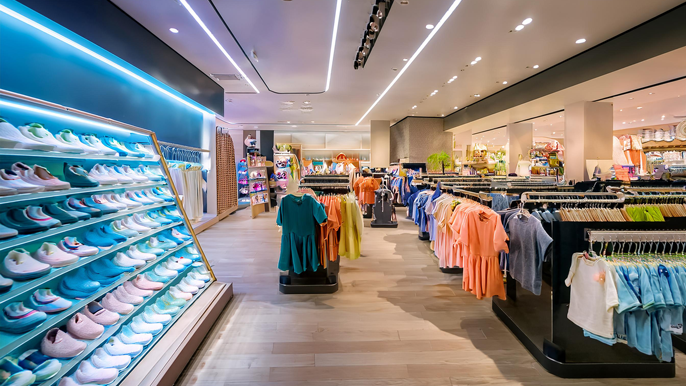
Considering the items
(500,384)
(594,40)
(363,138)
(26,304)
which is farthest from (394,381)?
(363,138)

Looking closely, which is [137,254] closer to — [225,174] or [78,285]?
[78,285]

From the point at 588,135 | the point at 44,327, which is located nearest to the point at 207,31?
the point at 44,327

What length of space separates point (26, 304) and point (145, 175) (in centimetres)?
135

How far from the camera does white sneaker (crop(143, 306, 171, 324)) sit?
2205 mm

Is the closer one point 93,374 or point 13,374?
point 13,374

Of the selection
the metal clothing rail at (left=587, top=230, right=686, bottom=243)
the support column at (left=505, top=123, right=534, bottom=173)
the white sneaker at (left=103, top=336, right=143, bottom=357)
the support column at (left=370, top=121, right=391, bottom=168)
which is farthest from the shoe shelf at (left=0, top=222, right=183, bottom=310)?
the support column at (left=370, top=121, right=391, bottom=168)

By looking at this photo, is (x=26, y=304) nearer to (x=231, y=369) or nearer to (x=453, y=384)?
(x=231, y=369)

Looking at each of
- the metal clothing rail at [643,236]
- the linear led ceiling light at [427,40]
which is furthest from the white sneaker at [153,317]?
the linear led ceiling light at [427,40]

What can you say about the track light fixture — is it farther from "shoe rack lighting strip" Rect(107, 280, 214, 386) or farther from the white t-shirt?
"shoe rack lighting strip" Rect(107, 280, 214, 386)

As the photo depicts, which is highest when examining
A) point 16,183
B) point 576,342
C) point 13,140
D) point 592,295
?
point 13,140

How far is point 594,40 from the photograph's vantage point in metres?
5.74

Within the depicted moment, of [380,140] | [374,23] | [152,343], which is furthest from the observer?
[380,140]

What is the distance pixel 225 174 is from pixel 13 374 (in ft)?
26.6

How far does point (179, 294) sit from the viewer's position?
8.70 feet
